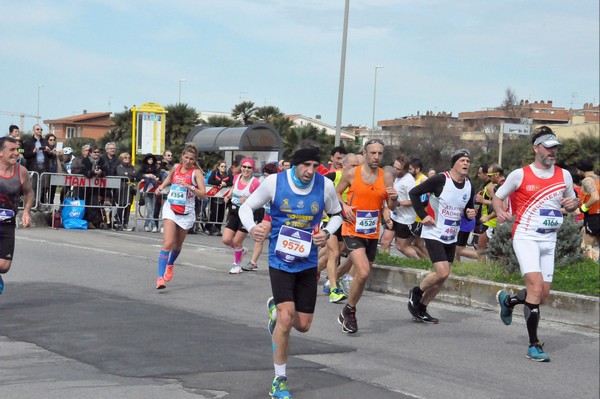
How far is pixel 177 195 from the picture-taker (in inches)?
488

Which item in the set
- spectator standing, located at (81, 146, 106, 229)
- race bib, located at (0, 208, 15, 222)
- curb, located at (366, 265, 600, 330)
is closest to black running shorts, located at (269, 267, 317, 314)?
race bib, located at (0, 208, 15, 222)

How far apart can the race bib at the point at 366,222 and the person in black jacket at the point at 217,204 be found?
45.2ft

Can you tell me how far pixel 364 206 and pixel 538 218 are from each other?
6.48 ft

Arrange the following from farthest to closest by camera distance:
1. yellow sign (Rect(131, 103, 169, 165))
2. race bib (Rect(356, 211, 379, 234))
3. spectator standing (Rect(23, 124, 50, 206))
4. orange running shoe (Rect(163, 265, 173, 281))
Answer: yellow sign (Rect(131, 103, 169, 165)) → spectator standing (Rect(23, 124, 50, 206)) → orange running shoe (Rect(163, 265, 173, 281)) → race bib (Rect(356, 211, 379, 234))

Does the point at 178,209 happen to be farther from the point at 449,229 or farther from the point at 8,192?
the point at 449,229

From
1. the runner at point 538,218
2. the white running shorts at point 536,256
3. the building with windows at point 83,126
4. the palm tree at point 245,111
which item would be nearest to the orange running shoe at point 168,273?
the runner at point 538,218

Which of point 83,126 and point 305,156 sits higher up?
point 83,126

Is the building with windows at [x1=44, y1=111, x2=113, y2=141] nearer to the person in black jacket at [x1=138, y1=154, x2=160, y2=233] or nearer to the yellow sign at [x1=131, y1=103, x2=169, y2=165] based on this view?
the yellow sign at [x1=131, y1=103, x2=169, y2=165]

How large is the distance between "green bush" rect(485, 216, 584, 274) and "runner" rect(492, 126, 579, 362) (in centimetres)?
361

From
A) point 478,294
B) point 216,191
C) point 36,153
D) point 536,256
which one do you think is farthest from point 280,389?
point 216,191

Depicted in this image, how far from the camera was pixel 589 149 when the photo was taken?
5653 cm

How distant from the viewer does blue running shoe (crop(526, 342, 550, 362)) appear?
899 centimetres

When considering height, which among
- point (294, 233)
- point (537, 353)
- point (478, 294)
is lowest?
Answer: point (537, 353)

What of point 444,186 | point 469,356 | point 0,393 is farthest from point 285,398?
point 444,186
